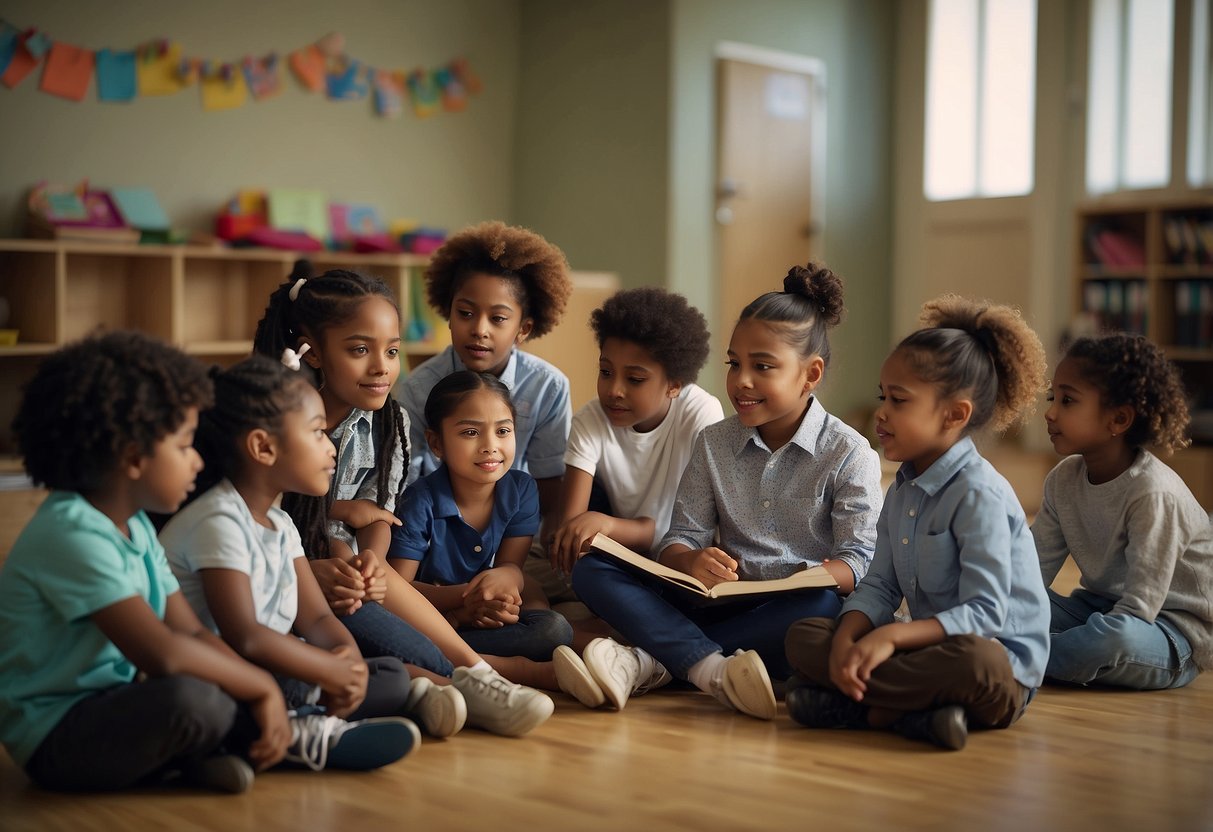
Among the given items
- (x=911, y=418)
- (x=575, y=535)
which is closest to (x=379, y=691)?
(x=575, y=535)

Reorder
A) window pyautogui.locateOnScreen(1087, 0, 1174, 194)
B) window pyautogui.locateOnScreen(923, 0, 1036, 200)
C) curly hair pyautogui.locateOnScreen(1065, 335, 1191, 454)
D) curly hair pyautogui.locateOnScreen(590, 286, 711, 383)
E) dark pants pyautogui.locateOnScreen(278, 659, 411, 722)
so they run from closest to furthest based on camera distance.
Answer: dark pants pyautogui.locateOnScreen(278, 659, 411, 722) → curly hair pyautogui.locateOnScreen(1065, 335, 1191, 454) → curly hair pyautogui.locateOnScreen(590, 286, 711, 383) → window pyautogui.locateOnScreen(1087, 0, 1174, 194) → window pyautogui.locateOnScreen(923, 0, 1036, 200)

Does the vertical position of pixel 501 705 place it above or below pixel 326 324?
below

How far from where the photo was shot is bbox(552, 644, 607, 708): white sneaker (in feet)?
5.93

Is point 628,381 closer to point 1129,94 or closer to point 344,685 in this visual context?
point 344,685

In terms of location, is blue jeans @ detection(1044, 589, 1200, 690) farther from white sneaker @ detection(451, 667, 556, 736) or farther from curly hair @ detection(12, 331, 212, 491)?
curly hair @ detection(12, 331, 212, 491)

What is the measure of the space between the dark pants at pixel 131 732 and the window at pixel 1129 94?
4414 mm

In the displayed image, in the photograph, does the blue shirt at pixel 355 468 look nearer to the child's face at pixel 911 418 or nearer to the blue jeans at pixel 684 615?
the blue jeans at pixel 684 615

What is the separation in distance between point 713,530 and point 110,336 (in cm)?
103

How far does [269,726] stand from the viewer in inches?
55.3

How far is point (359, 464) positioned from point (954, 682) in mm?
966

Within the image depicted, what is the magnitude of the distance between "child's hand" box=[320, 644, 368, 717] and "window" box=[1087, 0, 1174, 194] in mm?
4217

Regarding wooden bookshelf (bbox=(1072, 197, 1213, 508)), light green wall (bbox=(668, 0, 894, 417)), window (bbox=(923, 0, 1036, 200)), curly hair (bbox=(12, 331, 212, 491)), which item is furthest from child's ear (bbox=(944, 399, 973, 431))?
window (bbox=(923, 0, 1036, 200))

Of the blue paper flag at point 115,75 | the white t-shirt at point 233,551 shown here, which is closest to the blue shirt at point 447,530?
the white t-shirt at point 233,551

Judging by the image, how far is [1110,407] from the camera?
6.44 ft
